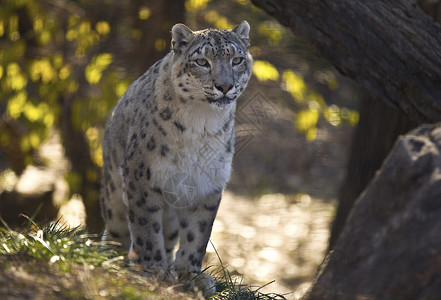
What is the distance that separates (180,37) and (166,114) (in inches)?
22.8

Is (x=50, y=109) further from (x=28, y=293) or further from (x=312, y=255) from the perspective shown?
(x=28, y=293)

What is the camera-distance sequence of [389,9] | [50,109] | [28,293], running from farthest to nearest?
[50,109] < [389,9] < [28,293]

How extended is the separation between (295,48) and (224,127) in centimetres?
494

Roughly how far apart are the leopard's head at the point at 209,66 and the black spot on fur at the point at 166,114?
140 millimetres

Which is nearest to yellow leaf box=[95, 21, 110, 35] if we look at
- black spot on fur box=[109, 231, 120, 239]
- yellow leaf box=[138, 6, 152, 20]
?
yellow leaf box=[138, 6, 152, 20]

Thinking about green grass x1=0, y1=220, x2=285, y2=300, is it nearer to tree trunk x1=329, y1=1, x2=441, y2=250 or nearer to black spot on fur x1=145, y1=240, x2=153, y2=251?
black spot on fur x1=145, y1=240, x2=153, y2=251

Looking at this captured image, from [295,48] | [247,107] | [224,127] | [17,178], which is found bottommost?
[224,127]

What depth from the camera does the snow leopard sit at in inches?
186

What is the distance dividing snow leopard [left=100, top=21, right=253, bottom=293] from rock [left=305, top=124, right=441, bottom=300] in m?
1.47

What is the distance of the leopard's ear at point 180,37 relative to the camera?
492cm

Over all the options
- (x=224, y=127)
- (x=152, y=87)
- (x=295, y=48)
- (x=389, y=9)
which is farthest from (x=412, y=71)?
(x=295, y=48)

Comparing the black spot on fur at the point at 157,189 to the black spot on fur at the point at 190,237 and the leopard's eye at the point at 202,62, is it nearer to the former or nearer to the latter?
the black spot on fur at the point at 190,237

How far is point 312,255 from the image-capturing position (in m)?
9.68

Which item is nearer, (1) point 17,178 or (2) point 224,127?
(2) point 224,127
